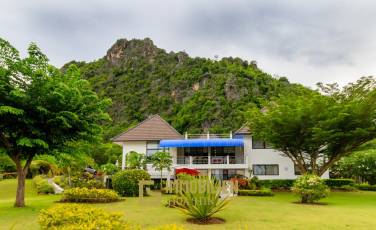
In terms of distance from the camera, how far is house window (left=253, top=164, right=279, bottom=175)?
113ft

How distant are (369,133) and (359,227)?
50.7ft

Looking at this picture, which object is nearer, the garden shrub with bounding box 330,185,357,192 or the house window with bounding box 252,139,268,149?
the garden shrub with bounding box 330,185,357,192

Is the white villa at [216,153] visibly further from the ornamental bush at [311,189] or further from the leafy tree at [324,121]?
the ornamental bush at [311,189]

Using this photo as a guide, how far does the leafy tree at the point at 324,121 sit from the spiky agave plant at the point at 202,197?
1486 centimetres

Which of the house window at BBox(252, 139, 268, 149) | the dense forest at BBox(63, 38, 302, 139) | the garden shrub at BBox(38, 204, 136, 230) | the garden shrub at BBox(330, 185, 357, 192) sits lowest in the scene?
the garden shrub at BBox(330, 185, 357, 192)

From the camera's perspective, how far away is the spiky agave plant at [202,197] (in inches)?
483

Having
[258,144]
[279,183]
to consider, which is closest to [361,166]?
[279,183]

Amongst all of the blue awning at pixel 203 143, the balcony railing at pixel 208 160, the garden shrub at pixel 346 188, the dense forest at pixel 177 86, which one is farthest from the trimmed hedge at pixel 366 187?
the dense forest at pixel 177 86

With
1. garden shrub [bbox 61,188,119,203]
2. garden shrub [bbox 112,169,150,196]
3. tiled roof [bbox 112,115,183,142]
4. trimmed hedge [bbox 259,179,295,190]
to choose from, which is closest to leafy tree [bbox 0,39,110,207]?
garden shrub [bbox 61,188,119,203]

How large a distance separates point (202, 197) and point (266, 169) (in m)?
23.5

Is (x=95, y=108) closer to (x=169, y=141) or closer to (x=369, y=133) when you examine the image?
(x=169, y=141)

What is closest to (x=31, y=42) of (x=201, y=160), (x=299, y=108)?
(x=299, y=108)

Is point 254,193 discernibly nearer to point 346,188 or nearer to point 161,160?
point 161,160

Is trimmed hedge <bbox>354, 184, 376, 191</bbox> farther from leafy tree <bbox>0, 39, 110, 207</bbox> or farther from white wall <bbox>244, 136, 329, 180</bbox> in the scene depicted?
leafy tree <bbox>0, 39, 110, 207</bbox>
